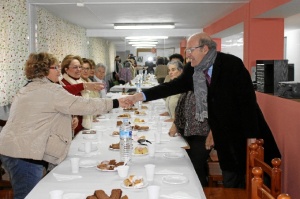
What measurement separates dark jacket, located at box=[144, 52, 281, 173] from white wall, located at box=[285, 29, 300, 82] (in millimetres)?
10928

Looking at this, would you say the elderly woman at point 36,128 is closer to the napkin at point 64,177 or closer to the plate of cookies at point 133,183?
the napkin at point 64,177

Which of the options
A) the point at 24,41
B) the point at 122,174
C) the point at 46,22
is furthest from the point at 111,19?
the point at 122,174

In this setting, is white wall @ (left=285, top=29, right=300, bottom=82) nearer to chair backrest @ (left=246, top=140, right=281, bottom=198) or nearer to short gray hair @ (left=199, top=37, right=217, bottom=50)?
Result: short gray hair @ (left=199, top=37, right=217, bottom=50)

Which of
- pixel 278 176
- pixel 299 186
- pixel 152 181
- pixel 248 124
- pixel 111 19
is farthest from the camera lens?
pixel 111 19

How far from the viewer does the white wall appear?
13.5m

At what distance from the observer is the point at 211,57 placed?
10.3 ft

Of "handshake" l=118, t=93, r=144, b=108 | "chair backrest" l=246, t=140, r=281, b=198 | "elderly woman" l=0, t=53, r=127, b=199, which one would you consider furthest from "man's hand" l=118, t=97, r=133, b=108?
"chair backrest" l=246, t=140, r=281, b=198

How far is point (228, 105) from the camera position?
3.07 m

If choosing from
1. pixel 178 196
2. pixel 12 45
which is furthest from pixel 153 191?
pixel 12 45

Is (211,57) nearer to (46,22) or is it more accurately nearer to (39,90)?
(39,90)

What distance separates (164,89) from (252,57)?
11.0 feet

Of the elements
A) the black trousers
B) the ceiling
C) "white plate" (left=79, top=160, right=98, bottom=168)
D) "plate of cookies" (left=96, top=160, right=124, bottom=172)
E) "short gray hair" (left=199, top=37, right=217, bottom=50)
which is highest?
the ceiling

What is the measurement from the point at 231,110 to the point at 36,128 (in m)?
1.45

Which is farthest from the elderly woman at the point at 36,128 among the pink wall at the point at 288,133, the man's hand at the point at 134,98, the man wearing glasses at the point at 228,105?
the pink wall at the point at 288,133
